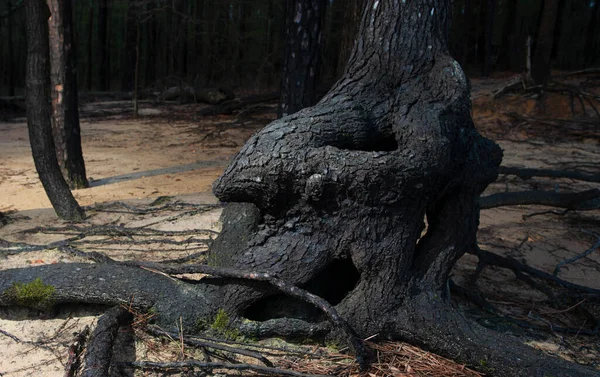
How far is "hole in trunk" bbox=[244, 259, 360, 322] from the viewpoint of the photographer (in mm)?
2701

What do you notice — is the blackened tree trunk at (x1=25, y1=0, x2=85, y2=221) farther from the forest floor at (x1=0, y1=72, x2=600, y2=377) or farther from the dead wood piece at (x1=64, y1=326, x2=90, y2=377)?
the dead wood piece at (x1=64, y1=326, x2=90, y2=377)

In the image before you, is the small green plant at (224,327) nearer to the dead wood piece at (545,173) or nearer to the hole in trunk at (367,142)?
the hole in trunk at (367,142)

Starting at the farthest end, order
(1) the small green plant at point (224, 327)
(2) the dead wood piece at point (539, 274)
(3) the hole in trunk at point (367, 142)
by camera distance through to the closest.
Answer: (2) the dead wood piece at point (539, 274) < (3) the hole in trunk at point (367, 142) < (1) the small green plant at point (224, 327)

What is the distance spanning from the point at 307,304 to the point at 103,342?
3.12 ft

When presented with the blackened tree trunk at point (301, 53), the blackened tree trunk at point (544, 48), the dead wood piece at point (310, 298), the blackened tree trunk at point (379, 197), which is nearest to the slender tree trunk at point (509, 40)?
the blackened tree trunk at point (544, 48)

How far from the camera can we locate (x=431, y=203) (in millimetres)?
2812

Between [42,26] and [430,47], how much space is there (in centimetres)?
339

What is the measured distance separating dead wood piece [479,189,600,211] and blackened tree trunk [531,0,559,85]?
22.3 feet

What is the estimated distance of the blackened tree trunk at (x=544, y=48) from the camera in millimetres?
11102

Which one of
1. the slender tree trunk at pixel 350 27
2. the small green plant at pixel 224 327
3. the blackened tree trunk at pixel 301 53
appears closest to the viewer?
the small green plant at pixel 224 327

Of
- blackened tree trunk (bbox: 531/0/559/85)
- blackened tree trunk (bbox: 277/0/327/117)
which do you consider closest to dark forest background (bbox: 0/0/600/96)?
blackened tree trunk (bbox: 531/0/559/85)

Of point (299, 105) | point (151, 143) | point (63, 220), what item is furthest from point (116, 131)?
point (63, 220)

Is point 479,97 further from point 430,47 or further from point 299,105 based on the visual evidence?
point 430,47

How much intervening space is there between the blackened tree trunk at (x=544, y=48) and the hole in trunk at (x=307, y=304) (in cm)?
961
